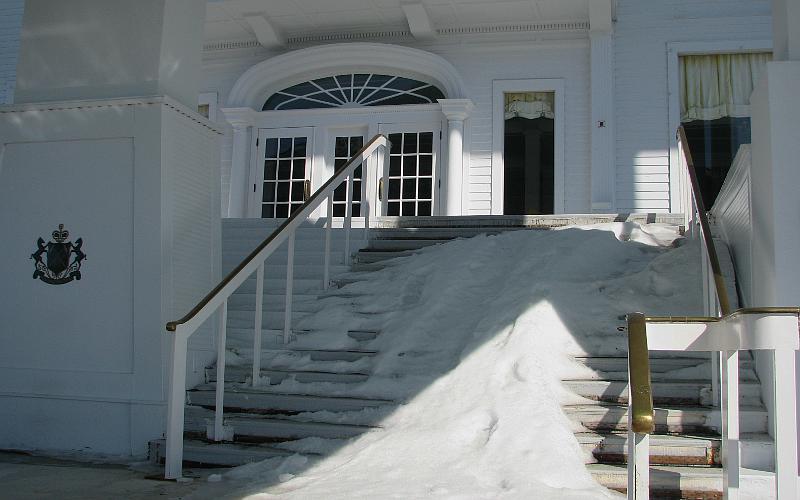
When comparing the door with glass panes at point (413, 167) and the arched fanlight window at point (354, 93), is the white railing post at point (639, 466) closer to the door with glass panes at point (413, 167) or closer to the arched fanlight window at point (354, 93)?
the door with glass panes at point (413, 167)

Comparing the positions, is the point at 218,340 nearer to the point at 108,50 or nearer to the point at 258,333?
the point at 258,333

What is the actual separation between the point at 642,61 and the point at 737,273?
18.7 ft

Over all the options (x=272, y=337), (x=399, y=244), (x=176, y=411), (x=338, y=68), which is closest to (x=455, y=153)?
(x=338, y=68)

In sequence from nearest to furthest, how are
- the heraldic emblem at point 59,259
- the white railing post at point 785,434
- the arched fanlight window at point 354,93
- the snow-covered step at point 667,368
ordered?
the white railing post at point 785,434 < the snow-covered step at point 667,368 < the heraldic emblem at point 59,259 < the arched fanlight window at point 354,93

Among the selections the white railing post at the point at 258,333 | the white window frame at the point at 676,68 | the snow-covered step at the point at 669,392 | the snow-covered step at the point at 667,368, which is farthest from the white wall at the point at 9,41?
the snow-covered step at the point at 669,392

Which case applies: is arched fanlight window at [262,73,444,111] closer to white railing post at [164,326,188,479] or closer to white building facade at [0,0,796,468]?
white building facade at [0,0,796,468]

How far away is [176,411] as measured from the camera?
202 inches

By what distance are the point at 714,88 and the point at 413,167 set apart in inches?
167

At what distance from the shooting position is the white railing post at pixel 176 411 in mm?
5027

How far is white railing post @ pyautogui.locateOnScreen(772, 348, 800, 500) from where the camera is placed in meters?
3.12

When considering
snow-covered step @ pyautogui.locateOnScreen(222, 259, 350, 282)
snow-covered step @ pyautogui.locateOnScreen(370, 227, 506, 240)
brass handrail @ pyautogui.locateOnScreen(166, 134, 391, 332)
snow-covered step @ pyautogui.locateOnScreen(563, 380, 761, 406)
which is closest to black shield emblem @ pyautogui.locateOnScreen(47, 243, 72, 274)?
brass handrail @ pyautogui.locateOnScreen(166, 134, 391, 332)

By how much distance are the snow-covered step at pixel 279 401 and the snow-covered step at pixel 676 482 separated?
1661 mm

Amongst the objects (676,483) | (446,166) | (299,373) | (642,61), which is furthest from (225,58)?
(676,483)

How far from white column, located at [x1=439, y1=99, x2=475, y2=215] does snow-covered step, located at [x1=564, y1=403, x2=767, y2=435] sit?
21.7 feet
